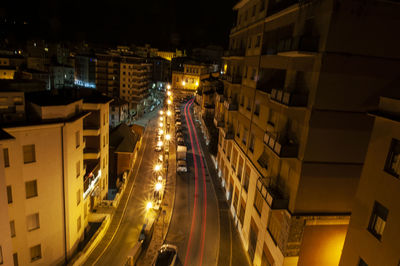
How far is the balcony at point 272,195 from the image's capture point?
1695 cm

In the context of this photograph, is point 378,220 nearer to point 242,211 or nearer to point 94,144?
point 242,211

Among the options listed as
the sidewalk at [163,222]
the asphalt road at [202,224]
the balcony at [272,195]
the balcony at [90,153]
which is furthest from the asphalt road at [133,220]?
the balcony at [272,195]

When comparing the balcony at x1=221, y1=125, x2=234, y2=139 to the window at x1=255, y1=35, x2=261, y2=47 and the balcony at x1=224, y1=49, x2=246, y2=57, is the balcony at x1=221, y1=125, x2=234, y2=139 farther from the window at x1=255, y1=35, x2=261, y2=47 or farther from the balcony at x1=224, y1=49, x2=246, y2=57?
the window at x1=255, y1=35, x2=261, y2=47

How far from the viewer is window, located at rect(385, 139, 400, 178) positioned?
1062 cm

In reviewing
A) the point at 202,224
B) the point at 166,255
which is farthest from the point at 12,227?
the point at 202,224

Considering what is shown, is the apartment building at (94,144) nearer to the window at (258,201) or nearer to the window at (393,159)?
the window at (258,201)

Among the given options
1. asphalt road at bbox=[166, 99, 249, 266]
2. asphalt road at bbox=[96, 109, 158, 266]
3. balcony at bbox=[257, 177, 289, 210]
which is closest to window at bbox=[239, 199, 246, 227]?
asphalt road at bbox=[166, 99, 249, 266]

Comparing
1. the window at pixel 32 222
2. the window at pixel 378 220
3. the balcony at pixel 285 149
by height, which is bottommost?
the window at pixel 32 222

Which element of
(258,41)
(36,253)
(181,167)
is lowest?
(36,253)

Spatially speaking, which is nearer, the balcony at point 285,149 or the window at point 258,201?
the balcony at point 285,149

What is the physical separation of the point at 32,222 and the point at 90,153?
10609mm

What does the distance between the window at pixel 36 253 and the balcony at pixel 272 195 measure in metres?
18.5

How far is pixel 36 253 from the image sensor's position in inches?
830

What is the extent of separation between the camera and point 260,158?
22.4 m
